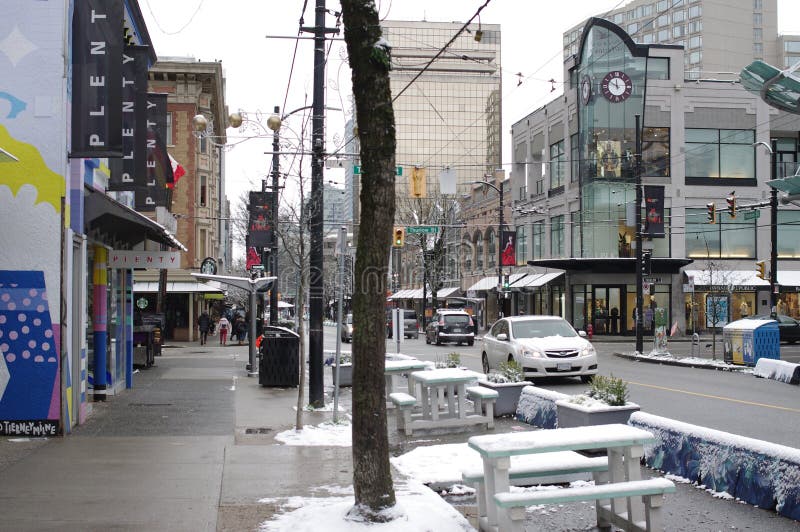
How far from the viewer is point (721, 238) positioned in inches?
1961

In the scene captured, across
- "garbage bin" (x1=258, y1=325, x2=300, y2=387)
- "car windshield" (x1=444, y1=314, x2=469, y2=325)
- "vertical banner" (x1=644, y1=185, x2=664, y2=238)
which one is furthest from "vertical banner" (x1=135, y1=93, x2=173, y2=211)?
"car windshield" (x1=444, y1=314, x2=469, y2=325)

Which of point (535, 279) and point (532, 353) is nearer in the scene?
point (532, 353)

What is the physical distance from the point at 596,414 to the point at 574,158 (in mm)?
41702

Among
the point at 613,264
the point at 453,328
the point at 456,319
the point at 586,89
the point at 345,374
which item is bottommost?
the point at 453,328

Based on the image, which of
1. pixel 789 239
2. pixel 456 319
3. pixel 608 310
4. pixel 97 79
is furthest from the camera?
pixel 789 239

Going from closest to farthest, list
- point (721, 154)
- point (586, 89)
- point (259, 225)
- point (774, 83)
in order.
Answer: point (774, 83) < point (259, 225) < point (586, 89) < point (721, 154)

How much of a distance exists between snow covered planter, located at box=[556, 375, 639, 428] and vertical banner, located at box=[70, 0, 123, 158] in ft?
21.7

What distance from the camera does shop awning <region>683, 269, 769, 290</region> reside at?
155 feet

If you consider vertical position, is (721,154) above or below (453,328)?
above

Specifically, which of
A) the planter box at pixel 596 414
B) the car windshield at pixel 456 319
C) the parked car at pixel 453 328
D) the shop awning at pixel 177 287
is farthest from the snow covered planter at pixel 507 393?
the shop awning at pixel 177 287

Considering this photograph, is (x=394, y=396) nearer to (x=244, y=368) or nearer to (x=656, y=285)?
(x=244, y=368)

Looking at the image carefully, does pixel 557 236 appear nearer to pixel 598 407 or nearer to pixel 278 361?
pixel 278 361

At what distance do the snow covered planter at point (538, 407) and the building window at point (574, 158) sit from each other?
3818 centimetres

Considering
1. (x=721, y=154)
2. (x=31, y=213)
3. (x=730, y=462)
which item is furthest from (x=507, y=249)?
(x=730, y=462)
